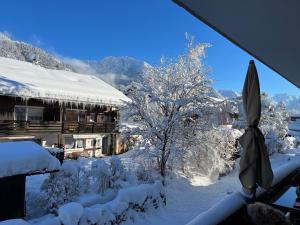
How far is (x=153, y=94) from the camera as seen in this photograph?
50.3 ft

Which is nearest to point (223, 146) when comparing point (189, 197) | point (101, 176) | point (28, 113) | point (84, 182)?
point (189, 197)

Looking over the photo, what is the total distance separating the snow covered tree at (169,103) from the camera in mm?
14977

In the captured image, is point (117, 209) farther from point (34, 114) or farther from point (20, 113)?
point (34, 114)

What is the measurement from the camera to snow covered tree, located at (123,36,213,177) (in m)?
15.0

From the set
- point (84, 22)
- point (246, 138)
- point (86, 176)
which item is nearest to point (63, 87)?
point (86, 176)

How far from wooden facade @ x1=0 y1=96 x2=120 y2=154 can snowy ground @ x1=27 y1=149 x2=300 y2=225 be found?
16.8ft

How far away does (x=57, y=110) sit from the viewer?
2222 cm

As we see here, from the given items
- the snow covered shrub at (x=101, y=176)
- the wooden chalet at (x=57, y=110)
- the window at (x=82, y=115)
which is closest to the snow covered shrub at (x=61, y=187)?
the snow covered shrub at (x=101, y=176)

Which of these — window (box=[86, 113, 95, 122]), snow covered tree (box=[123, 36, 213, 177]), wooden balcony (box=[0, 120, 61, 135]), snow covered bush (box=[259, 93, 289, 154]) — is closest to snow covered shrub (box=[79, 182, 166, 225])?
snow covered tree (box=[123, 36, 213, 177])

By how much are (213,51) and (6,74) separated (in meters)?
13.4

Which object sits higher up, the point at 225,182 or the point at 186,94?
the point at 186,94

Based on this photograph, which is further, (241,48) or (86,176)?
(86,176)

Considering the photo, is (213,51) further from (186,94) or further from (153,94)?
(153,94)

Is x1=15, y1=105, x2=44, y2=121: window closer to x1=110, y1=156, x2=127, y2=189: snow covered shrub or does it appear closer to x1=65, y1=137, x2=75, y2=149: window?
x1=65, y1=137, x2=75, y2=149: window
